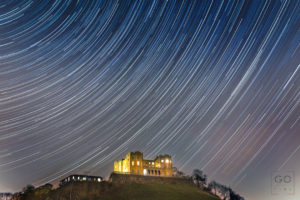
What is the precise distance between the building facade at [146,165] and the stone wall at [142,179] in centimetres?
614

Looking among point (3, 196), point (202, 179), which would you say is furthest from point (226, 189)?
point (3, 196)

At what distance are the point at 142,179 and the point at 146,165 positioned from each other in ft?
29.9

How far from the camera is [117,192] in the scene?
66312 mm

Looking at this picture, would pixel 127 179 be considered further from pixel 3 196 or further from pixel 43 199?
pixel 3 196

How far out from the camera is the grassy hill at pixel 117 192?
63219 mm

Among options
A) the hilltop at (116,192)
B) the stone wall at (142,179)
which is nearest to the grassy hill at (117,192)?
the hilltop at (116,192)

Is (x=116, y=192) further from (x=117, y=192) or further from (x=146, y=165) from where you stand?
(x=146, y=165)

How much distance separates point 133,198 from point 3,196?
7951cm

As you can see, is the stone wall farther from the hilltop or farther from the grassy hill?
the grassy hill

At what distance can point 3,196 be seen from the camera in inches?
4628

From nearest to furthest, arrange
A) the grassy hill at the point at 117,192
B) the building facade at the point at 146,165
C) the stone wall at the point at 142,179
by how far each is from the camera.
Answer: the grassy hill at the point at 117,192 < the stone wall at the point at 142,179 < the building facade at the point at 146,165

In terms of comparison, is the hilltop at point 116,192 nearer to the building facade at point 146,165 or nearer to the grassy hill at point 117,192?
the grassy hill at point 117,192

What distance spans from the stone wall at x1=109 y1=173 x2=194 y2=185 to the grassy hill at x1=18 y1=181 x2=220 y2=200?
107 inches

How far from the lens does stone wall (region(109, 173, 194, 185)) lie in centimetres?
7394
